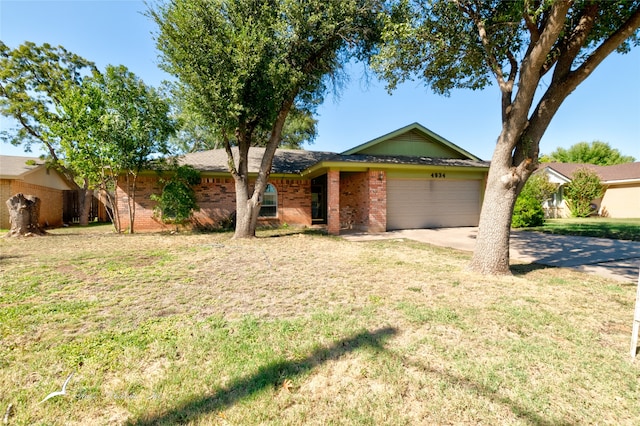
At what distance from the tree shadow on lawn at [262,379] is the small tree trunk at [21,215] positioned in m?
13.0

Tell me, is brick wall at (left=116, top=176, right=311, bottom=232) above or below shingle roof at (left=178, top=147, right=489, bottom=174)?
below

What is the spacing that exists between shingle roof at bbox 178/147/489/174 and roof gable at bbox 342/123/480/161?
77cm

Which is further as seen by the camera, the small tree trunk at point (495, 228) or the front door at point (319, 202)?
the front door at point (319, 202)

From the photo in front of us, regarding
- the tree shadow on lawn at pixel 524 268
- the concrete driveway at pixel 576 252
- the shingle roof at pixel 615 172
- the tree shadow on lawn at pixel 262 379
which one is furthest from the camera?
the shingle roof at pixel 615 172

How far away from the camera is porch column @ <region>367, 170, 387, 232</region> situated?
11.9 meters

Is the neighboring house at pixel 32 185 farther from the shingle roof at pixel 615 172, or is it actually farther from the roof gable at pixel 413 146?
the shingle roof at pixel 615 172

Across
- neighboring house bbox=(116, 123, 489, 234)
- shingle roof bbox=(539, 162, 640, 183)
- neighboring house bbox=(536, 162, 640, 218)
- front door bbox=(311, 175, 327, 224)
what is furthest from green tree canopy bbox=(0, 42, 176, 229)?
shingle roof bbox=(539, 162, 640, 183)

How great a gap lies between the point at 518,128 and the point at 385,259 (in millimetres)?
3714

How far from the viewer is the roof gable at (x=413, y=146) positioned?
561 inches

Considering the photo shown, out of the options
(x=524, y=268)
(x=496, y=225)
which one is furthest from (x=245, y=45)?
(x=524, y=268)

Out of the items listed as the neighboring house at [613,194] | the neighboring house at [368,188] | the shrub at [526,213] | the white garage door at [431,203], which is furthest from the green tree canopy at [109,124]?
the neighboring house at [613,194]

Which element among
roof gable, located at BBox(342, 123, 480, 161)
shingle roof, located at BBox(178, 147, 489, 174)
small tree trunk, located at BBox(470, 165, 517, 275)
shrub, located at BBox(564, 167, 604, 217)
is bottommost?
small tree trunk, located at BBox(470, 165, 517, 275)

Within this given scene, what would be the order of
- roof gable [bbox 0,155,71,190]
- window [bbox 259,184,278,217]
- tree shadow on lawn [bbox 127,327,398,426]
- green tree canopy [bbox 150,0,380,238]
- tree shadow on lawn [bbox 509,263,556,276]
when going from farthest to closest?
1. window [bbox 259,184,278,217]
2. roof gable [bbox 0,155,71,190]
3. green tree canopy [bbox 150,0,380,238]
4. tree shadow on lawn [bbox 509,263,556,276]
5. tree shadow on lawn [bbox 127,327,398,426]

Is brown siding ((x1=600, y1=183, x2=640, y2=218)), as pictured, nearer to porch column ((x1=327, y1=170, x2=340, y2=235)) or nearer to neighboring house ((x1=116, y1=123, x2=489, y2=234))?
neighboring house ((x1=116, y1=123, x2=489, y2=234))
